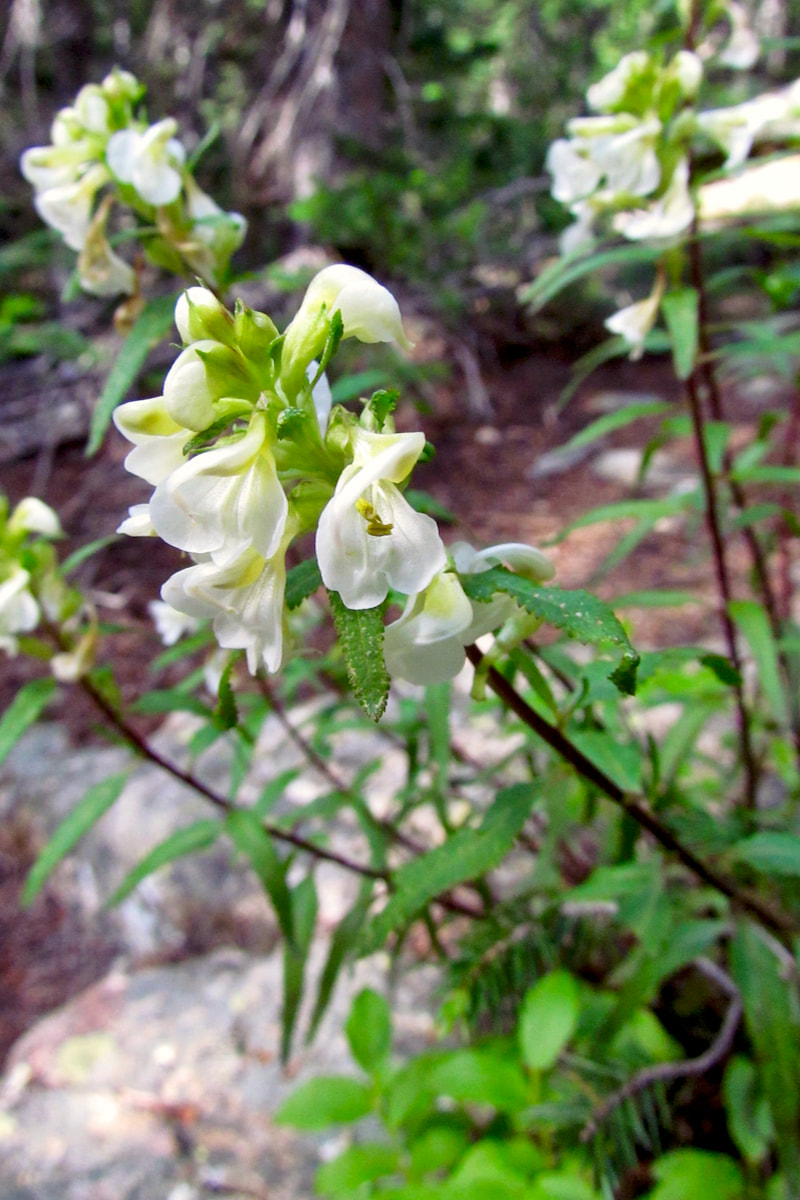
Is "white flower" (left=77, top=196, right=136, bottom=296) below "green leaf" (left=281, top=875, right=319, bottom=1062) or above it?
above

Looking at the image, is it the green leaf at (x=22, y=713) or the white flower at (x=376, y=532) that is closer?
the white flower at (x=376, y=532)

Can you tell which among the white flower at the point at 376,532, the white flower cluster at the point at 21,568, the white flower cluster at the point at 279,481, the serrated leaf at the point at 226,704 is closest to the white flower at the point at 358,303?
the white flower cluster at the point at 279,481

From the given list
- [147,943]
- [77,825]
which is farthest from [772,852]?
[147,943]

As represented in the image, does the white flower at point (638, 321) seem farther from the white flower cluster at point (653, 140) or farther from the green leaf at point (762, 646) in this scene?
the green leaf at point (762, 646)

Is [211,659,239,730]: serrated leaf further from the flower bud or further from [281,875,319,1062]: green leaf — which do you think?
[281,875,319,1062]: green leaf

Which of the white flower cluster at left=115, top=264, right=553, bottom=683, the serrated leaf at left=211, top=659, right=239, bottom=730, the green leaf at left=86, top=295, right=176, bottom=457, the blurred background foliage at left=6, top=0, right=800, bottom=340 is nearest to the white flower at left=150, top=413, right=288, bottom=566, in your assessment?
the white flower cluster at left=115, top=264, right=553, bottom=683
